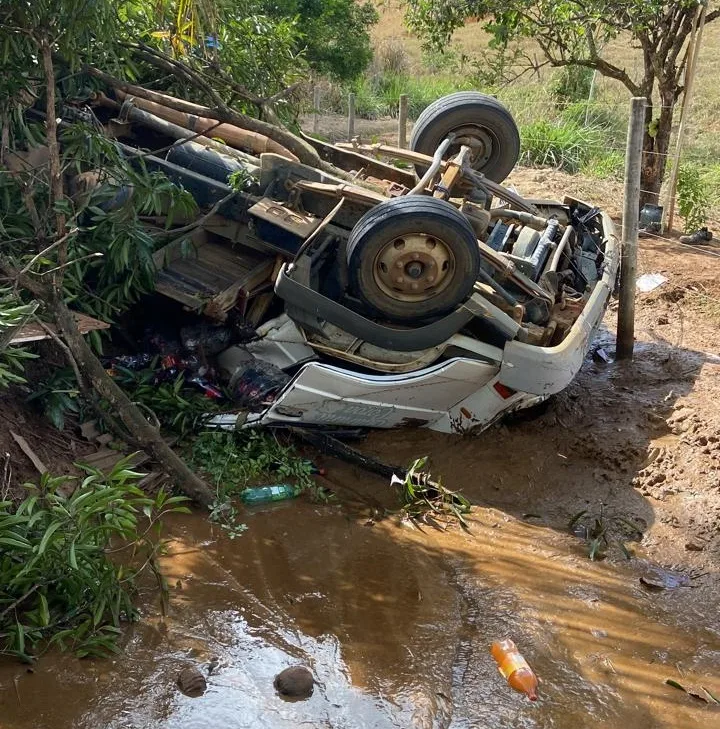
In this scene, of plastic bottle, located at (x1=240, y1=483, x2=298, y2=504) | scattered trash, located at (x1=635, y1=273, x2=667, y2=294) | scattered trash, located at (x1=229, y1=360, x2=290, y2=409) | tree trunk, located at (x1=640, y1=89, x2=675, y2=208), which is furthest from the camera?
tree trunk, located at (x1=640, y1=89, x2=675, y2=208)

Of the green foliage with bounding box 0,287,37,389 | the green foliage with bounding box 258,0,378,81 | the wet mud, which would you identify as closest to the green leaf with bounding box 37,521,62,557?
the wet mud

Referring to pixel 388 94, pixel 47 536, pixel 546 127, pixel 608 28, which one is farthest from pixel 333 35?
pixel 47 536

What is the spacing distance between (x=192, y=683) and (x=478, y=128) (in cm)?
496

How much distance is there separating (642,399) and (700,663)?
2557 mm

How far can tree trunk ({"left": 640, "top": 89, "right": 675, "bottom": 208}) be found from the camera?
9734mm

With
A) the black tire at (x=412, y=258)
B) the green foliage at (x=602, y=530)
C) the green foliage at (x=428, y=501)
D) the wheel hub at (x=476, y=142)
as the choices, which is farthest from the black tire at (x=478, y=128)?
the green foliage at (x=602, y=530)

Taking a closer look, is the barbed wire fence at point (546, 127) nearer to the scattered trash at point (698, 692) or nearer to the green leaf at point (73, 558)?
the scattered trash at point (698, 692)

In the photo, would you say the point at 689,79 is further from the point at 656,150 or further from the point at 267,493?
the point at 267,493

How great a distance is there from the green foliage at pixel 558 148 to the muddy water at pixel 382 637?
29.2 feet

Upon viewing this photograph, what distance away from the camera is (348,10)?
45.0 ft

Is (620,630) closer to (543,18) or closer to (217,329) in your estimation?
(217,329)

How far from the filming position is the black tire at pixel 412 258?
451 centimetres

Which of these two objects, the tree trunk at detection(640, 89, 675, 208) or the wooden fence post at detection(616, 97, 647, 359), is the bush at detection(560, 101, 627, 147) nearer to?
the tree trunk at detection(640, 89, 675, 208)

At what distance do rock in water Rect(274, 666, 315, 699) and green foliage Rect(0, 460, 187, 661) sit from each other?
28.0 inches
